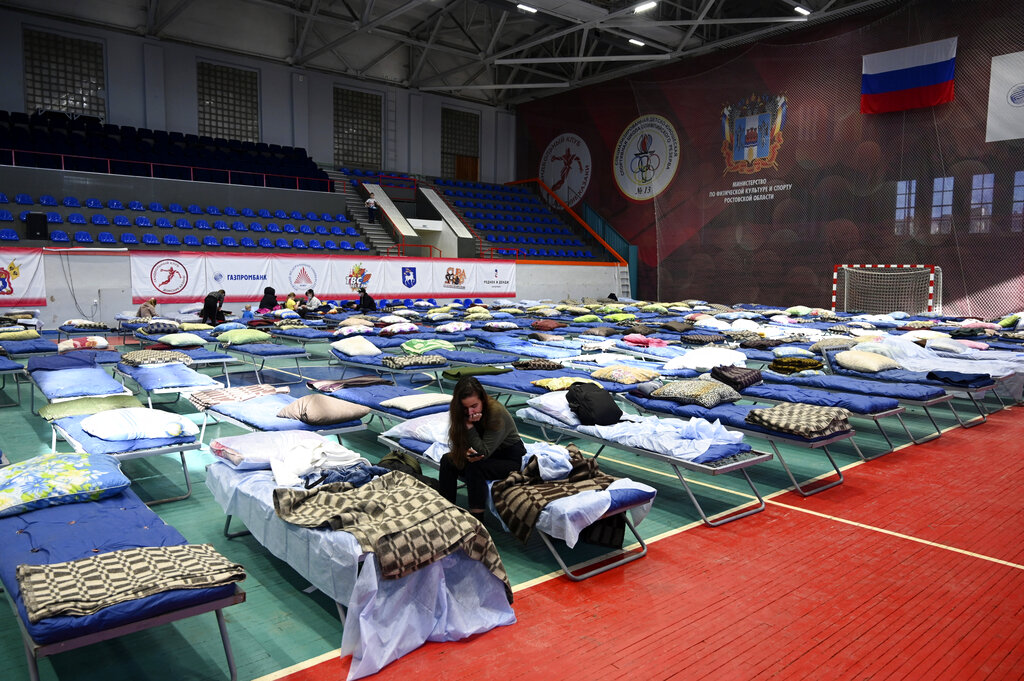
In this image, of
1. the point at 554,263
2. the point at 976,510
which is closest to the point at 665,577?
the point at 976,510

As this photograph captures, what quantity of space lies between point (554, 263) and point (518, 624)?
17.4 m

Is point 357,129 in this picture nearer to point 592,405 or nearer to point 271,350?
point 271,350

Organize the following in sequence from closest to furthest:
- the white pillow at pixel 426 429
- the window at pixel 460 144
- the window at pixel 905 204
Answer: the white pillow at pixel 426 429
the window at pixel 905 204
the window at pixel 460 144

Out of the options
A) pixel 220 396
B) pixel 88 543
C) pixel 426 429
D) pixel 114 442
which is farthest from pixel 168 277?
pixel 88 543

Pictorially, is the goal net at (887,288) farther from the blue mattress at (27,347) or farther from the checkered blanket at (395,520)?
the blue mattress at (27,347)

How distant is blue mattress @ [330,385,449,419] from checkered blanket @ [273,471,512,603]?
1.66 meters

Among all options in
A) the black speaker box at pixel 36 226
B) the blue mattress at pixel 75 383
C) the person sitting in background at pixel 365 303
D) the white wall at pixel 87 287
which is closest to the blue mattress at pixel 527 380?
the blue mattress at pixel 75 383

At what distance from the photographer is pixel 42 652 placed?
192 cm

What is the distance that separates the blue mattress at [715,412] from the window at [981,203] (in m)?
12.8

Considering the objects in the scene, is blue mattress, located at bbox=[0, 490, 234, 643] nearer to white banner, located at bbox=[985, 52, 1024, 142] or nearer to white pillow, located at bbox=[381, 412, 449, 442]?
white pillow, located at bbox=[381, 412, 449, 442]

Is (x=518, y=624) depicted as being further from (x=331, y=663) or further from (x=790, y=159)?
(x=790, y=159)

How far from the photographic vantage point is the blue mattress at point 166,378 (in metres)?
5.61

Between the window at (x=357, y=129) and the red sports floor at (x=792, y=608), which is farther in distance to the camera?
the window at (x=357, y=129)

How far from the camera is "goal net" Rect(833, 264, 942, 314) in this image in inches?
584
